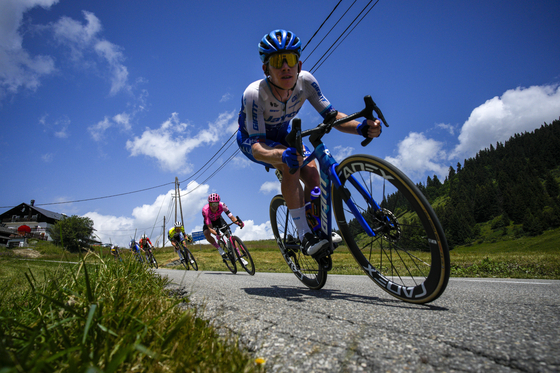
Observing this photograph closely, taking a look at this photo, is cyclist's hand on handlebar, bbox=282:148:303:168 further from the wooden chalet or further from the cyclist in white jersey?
the wooden chalet

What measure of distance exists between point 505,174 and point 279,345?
141m

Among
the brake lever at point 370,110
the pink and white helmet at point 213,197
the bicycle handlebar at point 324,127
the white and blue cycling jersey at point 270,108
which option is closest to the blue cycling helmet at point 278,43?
the white and blue cycling jersey at point 270,108

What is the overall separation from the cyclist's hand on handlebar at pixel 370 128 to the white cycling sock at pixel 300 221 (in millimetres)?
980

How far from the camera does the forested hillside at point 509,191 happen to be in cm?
9662

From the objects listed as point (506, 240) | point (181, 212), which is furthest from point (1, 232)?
point (506, 240)

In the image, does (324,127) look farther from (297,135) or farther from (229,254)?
(229,254)

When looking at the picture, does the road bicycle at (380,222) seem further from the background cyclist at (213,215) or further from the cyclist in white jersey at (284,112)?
the background cyclist at (213,215)

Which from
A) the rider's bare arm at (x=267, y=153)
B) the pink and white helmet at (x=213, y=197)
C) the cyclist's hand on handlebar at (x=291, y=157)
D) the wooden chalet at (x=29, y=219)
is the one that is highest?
the wooden chalet at (x=29, y=219)

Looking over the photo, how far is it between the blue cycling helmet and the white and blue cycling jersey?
0.94ft

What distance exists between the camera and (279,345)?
3.79 ft

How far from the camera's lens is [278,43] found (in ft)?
9.04

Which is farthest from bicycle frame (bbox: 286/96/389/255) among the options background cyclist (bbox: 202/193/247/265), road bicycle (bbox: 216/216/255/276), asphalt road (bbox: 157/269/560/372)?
background cyclist (bbox: 202/193/247/265)

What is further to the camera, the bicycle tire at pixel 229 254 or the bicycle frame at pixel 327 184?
the bicycle tire at pixel 229 254

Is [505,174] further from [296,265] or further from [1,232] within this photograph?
[1,232]
